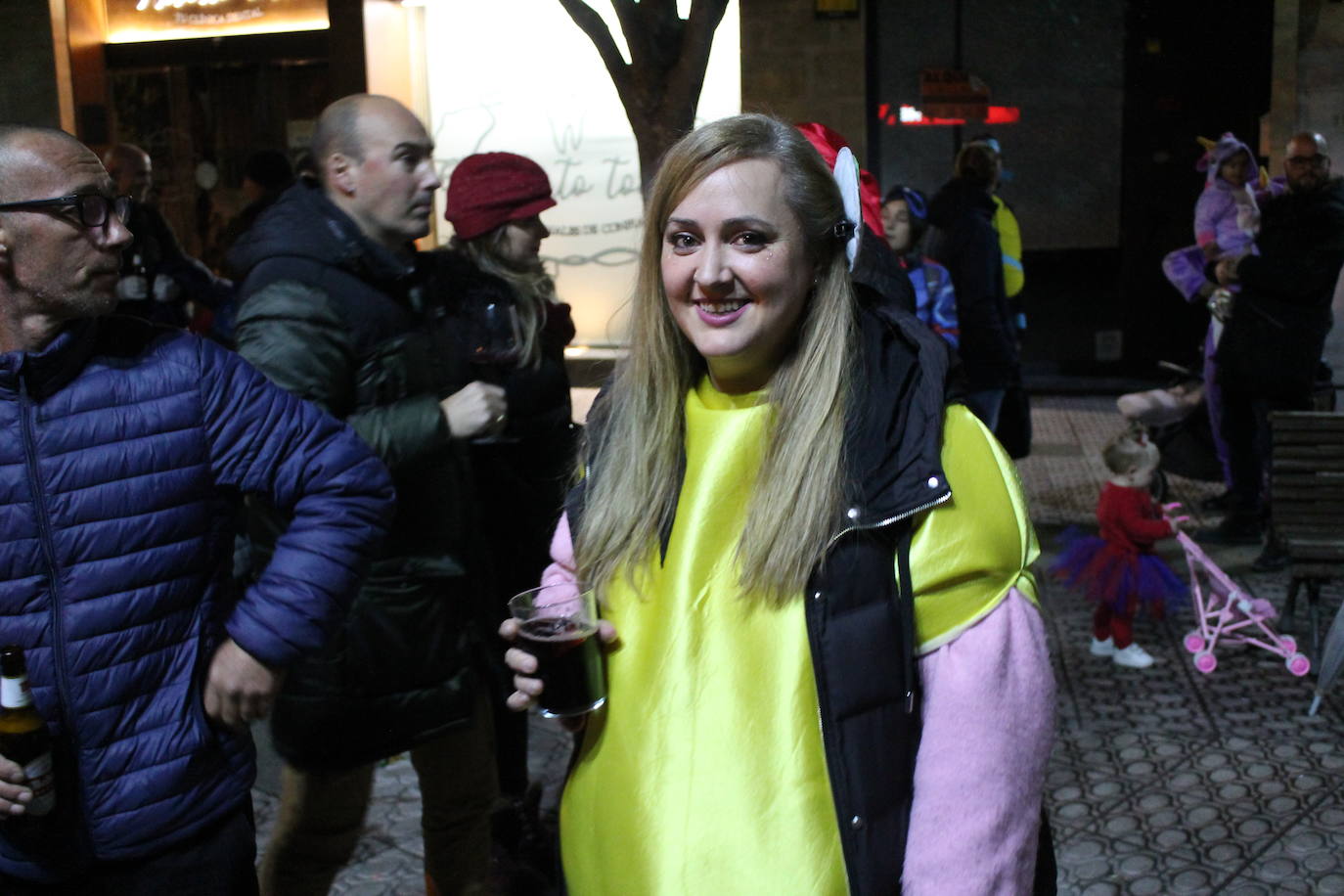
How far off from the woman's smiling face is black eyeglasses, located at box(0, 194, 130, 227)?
3.07ft

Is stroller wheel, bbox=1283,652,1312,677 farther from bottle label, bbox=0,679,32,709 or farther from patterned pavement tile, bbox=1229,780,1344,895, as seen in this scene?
bottle label, bbox=0,679,32,709

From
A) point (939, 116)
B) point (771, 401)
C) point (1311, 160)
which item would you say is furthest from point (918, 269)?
point (939, 116)

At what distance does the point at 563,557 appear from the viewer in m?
2.24

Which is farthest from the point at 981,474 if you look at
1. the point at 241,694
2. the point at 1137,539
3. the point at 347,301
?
the point at 1137,539

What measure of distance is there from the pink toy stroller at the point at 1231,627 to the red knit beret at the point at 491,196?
10.2 feet

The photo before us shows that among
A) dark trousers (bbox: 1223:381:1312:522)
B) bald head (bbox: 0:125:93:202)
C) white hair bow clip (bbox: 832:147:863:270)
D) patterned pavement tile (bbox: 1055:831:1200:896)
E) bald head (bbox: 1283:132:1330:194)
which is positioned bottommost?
patterned pavement tile (bbox: 1055:831:1200:896)

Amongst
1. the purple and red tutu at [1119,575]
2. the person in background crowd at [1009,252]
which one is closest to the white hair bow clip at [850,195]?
the purple and red tutu at [1119,575]

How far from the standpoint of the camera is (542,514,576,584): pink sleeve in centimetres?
223

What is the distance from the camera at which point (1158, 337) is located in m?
12.6

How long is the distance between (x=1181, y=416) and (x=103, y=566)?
6.73m

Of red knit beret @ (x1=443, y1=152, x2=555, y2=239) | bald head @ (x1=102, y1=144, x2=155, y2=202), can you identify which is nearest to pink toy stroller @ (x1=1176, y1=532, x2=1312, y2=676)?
red knit beret @ (x1=443, y1=152, x2=555, y2=239)

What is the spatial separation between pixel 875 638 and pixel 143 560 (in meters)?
1.17

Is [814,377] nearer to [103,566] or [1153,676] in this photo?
[103,566]

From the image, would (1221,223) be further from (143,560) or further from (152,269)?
(143,560)
